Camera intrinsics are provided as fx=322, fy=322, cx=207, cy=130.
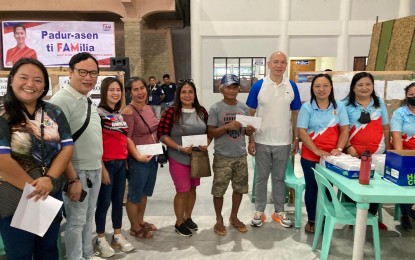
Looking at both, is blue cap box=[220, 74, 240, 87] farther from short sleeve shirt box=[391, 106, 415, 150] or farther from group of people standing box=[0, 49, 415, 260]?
short sleeve shirt box=[391, 106, 415, 150]

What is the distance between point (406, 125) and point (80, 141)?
2.94 meters

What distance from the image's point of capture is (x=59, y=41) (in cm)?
686

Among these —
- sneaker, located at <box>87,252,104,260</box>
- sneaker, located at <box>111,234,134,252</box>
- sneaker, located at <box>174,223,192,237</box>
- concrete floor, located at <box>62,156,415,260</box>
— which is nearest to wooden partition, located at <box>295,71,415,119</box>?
→ concrete floor, located at <box>62,156,415,260</box>

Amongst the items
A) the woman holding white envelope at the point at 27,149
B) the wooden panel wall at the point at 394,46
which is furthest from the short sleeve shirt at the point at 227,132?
the wooden panel wall at the point at 394,46

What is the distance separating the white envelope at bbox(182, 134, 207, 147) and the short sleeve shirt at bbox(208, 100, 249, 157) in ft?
0.58

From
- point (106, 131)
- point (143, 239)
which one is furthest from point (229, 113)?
point (143, 239)

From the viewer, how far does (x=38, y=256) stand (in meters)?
1.88

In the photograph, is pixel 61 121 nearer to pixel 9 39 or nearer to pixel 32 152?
pixel 32 152

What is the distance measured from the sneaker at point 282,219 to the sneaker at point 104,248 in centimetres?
168

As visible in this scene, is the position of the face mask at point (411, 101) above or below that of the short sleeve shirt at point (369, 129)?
above

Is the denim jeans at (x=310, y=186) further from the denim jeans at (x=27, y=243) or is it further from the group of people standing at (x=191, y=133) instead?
the denim jeans at (x=27, y=243)

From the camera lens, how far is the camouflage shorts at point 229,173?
3.06 m

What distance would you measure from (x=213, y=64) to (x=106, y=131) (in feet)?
26.9

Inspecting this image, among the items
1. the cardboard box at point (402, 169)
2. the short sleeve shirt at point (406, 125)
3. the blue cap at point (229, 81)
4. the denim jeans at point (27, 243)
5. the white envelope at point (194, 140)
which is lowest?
the denim jeans at point (27, 243)
